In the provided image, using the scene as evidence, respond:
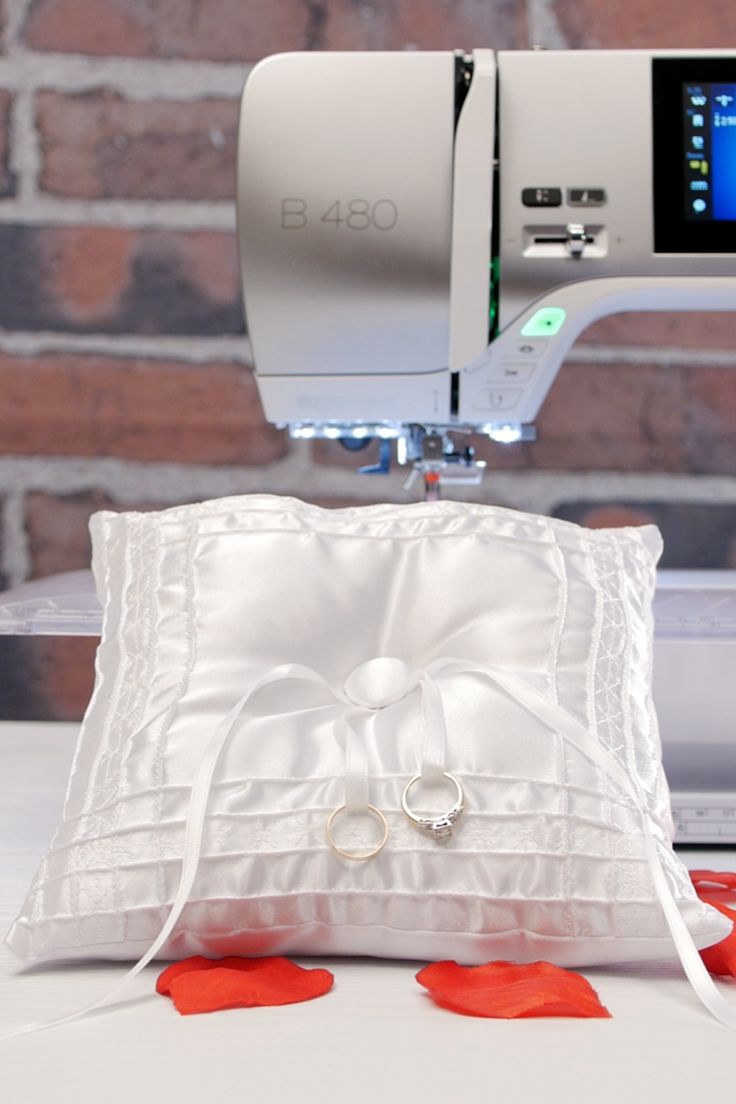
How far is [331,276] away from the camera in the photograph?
2.49 feet

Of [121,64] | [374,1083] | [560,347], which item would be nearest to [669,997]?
[374,1083]

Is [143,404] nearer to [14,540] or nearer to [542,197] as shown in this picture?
[14,540]

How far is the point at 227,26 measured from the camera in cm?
117

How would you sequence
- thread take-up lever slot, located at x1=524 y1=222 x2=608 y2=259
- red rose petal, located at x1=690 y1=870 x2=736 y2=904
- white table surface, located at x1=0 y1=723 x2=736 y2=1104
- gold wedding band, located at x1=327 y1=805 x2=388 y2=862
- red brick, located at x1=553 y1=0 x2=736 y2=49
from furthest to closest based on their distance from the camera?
red brick, located at x1=553 y1=0 x2=736 y2=49 → thread take-up lever slot, located at x1=524 y1=222 x2=608 y2=259 → red rose petal, located at x1=690 y1=870 x2=736 y2=904 → gold wedding band, located at x1=327 y1=805 x2=388 y2=862 → white table surface, located at x1=0 y1=723 x2=736 y2=1104

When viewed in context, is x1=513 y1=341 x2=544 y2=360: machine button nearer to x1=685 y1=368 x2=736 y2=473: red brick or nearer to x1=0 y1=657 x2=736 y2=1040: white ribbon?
x1=0 y1=657 x2=736 y2=1040: white ribbon

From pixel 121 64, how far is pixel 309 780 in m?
0.87

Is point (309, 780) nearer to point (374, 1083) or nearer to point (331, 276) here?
point (374, 1083)

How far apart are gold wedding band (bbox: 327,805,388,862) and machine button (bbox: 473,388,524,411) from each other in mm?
355

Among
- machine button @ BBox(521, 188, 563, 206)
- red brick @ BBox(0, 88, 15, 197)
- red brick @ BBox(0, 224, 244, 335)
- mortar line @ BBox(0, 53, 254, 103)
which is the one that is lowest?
machine button @ BBox(521, 188, 563, 206)

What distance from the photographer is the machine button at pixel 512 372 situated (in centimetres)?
79

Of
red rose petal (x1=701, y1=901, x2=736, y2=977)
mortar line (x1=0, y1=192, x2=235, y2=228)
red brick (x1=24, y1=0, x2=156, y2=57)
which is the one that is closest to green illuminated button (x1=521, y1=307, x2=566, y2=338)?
red rose petal (x1=701, y1=901, x2=736, y2=977)

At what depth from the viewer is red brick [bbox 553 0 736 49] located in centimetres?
116

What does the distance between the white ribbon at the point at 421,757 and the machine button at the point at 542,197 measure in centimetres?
32

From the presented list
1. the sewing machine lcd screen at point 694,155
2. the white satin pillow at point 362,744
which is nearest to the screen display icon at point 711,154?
the sewing machine lcd screen at point 694,155
